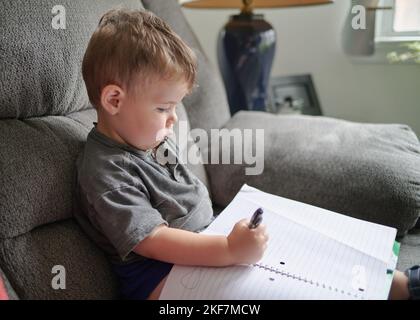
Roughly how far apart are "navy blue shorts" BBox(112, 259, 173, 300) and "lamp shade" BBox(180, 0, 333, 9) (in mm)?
1059

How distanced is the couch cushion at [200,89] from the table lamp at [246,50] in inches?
11.8

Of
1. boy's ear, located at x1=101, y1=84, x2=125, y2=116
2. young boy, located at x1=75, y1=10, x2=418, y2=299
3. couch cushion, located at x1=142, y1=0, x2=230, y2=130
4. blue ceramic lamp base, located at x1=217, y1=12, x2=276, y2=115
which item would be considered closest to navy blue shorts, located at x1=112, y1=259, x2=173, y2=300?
young boy, located at x1=75, y1=10, x2=418, y2=299

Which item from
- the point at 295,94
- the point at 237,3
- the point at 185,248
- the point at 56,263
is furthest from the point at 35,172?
the point at 295,94

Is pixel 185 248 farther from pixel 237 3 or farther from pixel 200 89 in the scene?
pixel 237 3

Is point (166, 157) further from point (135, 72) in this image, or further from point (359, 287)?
point (359, 287)

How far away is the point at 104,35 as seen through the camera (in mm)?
639

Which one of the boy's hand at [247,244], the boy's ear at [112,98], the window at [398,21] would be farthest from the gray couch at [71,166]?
the window at [398,21]

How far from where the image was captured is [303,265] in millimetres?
618

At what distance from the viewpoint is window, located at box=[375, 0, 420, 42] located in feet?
4.70

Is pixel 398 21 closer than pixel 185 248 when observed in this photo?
No

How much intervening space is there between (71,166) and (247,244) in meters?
0.31

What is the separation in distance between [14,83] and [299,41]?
134 cm

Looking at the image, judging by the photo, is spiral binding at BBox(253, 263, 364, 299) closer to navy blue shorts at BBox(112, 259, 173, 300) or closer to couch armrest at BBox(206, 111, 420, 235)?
navy blue shorts at BBox(112, 259, 173, 300)
